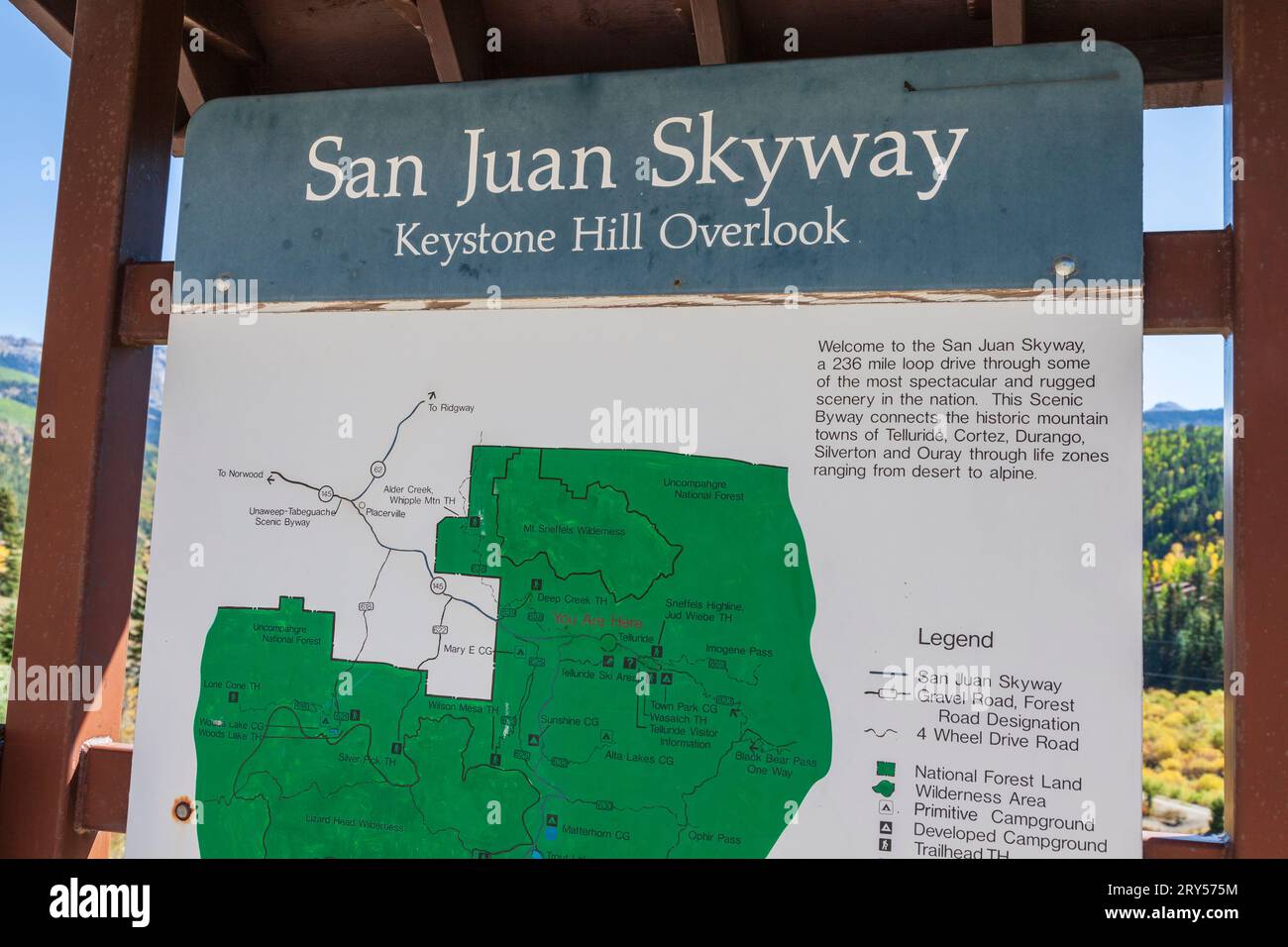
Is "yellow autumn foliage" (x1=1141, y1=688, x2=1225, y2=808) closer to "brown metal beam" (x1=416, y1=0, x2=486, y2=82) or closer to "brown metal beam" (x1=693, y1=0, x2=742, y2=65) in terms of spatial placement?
"brown metal beam" (x1=693, y1=0, x2=742, y2=65)

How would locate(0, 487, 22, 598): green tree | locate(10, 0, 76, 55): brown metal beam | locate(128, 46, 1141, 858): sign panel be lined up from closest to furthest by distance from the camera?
locate(128, 46, 1141, 858): sign panel → locate(10, 0, 76, 55): brown metal beam → locate(0, 487, 22, 598): green tree

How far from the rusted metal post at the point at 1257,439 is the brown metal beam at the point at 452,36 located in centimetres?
190

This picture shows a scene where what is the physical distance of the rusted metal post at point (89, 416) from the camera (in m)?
2.15

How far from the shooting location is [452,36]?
7.80ft

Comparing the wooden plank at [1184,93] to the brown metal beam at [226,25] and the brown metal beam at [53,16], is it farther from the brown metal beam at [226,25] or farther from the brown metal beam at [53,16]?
the brown metal beam at [53,16]

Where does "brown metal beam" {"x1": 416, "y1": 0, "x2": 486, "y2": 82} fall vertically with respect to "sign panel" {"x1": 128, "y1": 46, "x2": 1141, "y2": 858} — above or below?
above

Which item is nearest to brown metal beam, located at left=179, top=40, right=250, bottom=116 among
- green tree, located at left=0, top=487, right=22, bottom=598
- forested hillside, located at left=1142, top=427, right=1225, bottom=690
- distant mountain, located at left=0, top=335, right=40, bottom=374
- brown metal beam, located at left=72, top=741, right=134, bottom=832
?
brown metal beam, located at left=72, top=741, right=134, bottom=832

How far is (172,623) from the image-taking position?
2125 mm

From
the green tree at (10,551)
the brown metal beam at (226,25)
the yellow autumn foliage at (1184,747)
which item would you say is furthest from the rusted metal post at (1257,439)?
the green tree at (10,551)

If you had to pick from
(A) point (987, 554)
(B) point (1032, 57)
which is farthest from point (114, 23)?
(A) point (987, 554)

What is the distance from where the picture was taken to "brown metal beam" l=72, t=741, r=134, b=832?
7.02 feet

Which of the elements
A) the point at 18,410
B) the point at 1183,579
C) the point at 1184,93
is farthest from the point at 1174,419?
the point at 18,410
